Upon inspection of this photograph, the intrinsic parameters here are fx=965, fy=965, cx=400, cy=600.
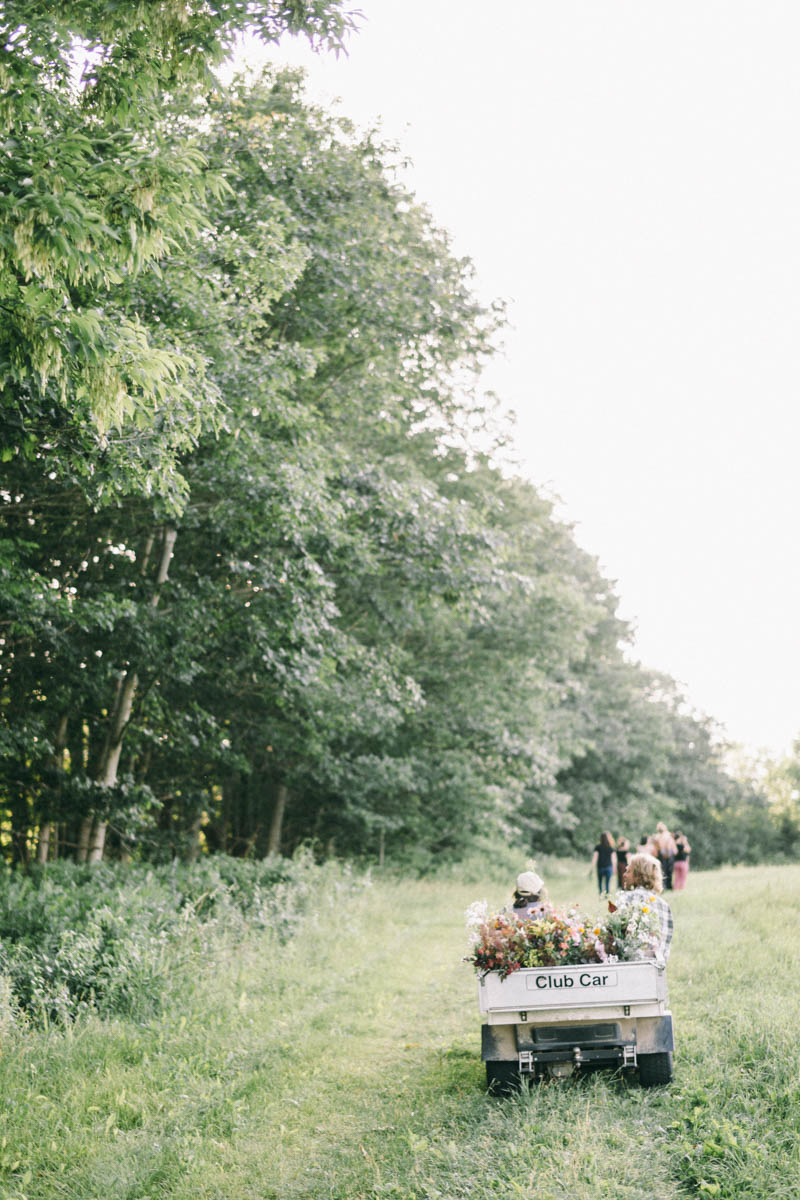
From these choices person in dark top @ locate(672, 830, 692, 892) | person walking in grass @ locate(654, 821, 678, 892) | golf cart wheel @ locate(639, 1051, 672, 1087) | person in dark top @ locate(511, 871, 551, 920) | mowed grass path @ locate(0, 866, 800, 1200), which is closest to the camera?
mowed grass path @ locate(0, 866, 800, 1200)

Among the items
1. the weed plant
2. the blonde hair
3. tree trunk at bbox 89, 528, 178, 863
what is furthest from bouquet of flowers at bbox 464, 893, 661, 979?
tree trunk at bbox 89, 528, 178, 863

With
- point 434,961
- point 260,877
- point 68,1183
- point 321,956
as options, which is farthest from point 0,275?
point 260,877

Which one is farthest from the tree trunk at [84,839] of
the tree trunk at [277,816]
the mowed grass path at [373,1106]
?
the tree trunk at [277,816]

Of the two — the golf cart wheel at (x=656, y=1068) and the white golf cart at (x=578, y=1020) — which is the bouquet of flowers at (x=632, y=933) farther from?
the golf cart wheel at (x=656, y=1068)

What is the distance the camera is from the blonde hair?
314 inches

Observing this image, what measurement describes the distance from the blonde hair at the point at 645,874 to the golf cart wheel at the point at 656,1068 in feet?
4.77

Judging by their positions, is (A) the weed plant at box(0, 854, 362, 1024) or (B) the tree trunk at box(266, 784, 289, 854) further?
(B) the tree trunk at box(266, 784, 289, 854)

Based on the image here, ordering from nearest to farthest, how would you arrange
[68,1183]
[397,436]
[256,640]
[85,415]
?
1. [68,1183]
2. [85,415]
3. [256,640]
4. [397,436]

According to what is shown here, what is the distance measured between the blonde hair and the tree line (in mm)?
5108

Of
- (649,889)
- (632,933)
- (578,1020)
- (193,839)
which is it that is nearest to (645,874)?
(649,889)

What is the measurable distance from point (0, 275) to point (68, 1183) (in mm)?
5301

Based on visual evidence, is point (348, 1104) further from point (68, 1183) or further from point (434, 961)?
point (434, 961)

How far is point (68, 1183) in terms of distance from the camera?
229 inches

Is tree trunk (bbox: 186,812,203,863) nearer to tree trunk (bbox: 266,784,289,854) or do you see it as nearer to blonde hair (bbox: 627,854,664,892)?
tree trunk (bbox: 266,784,289,854)
